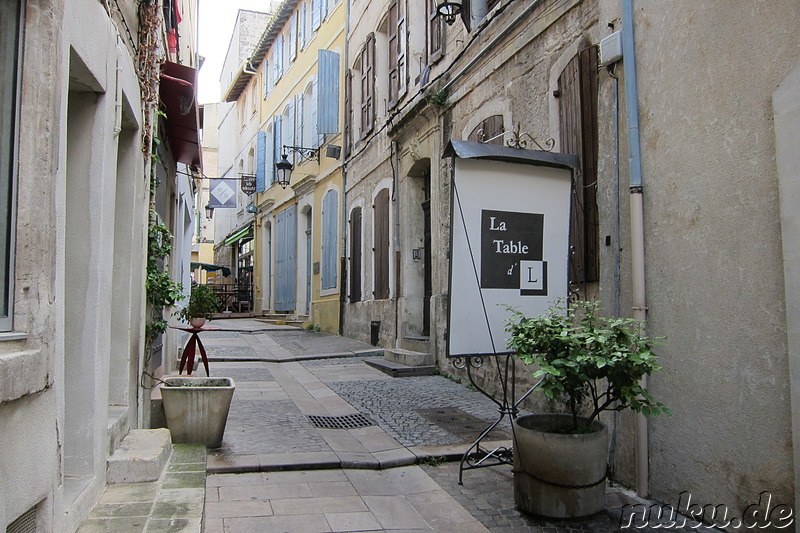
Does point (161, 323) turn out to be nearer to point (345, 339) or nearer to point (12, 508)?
point (12, 508)

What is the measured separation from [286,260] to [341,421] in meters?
14.3

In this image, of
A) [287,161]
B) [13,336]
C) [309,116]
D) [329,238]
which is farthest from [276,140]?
[13,336]

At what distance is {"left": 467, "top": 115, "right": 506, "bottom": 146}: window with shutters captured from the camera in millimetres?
7395

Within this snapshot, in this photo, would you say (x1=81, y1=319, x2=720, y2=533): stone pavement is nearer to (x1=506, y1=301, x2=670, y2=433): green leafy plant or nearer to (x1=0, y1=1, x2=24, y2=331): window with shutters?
(x1=506, y1=301, x2=670, y2=433): green leafy plant

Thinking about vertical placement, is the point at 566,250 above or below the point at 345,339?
above

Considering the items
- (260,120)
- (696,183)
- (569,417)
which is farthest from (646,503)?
(260,120)

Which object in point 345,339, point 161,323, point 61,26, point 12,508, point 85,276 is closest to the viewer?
point 12,508

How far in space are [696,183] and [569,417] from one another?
154 centimetres

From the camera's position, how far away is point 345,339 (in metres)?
13.9

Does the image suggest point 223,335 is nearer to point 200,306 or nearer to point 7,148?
point 200,306

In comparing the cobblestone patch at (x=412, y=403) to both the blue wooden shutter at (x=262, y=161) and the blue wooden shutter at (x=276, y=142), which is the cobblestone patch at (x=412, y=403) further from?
the blue wooden shutter at (x=262, y=161)

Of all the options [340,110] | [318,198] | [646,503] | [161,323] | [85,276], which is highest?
[340,110]

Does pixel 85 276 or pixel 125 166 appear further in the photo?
pixel 125 166

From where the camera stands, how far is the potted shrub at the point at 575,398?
3480mm
